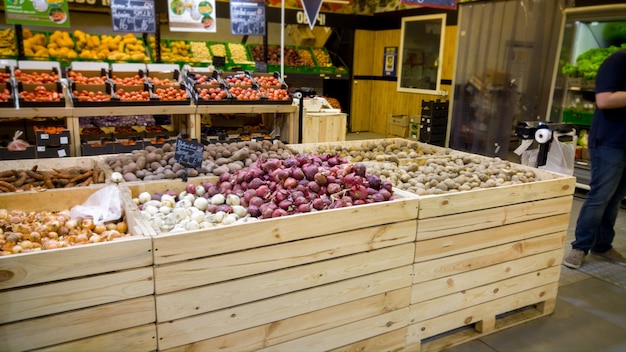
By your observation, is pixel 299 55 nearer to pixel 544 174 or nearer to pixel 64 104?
pixel 64 104

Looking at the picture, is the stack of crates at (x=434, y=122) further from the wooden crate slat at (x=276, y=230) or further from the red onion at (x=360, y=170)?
the wooden crate slat at (x=276, y=230)

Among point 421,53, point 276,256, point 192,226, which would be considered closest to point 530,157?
point 276,256

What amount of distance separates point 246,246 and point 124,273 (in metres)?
Answer: 0.51

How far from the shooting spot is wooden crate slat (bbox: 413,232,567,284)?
256cm

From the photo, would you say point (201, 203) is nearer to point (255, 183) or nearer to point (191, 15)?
point (255, 183)

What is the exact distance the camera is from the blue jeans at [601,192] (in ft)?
11.9

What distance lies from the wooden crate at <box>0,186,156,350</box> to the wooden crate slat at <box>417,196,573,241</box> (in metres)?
1.44

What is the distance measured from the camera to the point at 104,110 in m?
4.67

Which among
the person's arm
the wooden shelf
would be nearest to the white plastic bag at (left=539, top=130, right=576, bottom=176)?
the person's arm

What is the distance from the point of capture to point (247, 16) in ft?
24.0

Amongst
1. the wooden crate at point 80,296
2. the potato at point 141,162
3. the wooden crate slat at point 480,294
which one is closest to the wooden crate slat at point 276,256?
the wooden crate at point 80,296

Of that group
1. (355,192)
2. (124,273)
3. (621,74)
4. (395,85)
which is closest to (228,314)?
(124,273)

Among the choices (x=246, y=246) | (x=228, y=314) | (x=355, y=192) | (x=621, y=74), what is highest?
(x=621, y=74)

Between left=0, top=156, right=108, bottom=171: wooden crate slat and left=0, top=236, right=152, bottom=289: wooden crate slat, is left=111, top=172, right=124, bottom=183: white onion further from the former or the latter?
left=0, top=236, right=152, bottom=289: wooden crate slat
